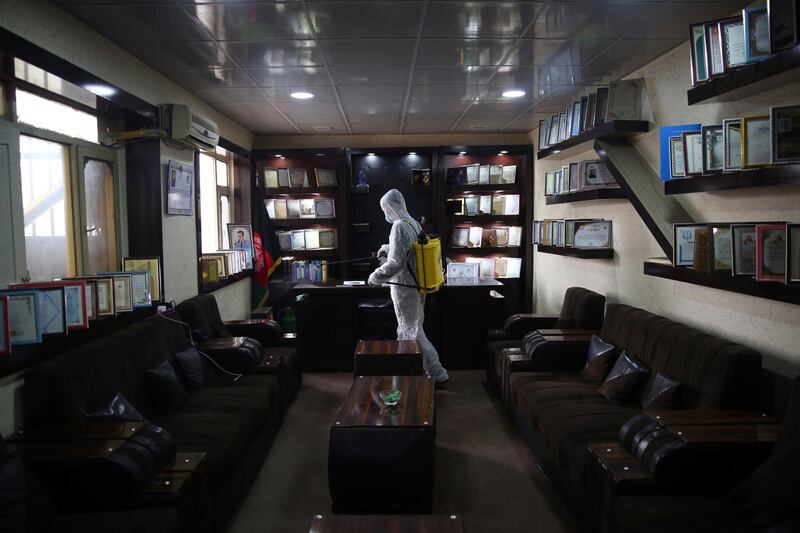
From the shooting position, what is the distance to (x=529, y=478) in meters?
3.26

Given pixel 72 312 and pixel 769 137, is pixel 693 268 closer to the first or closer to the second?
pixel 769 137

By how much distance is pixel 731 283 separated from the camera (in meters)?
2.61

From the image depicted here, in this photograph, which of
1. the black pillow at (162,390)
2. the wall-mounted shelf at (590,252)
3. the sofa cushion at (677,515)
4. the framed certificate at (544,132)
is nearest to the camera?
the sofa cushion at (677,515)

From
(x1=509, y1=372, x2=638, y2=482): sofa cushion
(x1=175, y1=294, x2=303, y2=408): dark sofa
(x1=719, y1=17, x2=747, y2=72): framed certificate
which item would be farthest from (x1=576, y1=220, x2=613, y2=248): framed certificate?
(x1=175, y1=294, x2=303, y2=408): dark sofa

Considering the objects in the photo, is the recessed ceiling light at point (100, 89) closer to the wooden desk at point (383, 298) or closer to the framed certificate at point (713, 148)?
the wooden desk at point (383, 298)

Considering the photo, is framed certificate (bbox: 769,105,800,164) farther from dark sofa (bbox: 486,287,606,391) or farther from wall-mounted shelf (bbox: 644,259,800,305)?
dark sofa (bbox: 486,287,606,391)

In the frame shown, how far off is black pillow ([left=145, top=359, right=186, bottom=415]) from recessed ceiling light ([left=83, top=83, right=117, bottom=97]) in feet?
5.51

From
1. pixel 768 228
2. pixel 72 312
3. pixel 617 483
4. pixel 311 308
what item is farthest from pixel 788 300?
pixel 311 308

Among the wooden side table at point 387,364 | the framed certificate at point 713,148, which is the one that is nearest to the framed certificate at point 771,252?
the framed certificate at point 713,148

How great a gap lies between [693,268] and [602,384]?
95cm

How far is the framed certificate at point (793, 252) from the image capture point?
2.21m

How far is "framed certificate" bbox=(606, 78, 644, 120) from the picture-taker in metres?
4.05

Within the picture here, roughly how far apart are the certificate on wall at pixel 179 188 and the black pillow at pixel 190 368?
1188 mm

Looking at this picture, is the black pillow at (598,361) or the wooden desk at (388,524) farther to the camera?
the black pillow at (598,361)
